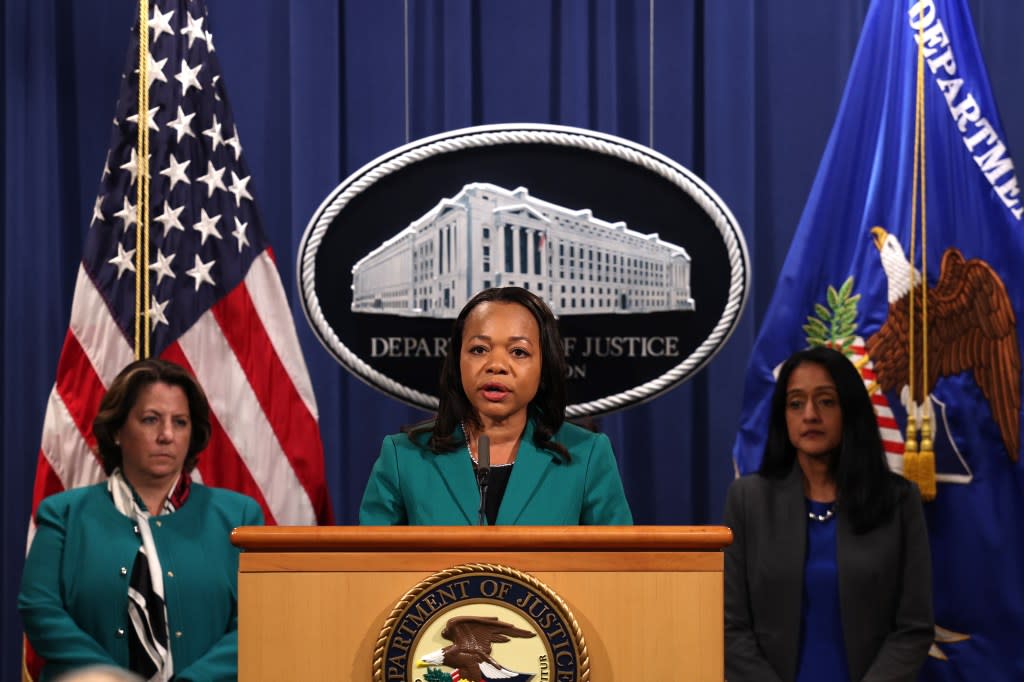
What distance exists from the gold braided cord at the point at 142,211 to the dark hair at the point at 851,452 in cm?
167

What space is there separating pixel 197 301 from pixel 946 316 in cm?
210

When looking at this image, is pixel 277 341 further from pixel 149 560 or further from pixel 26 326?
pixel 26 326

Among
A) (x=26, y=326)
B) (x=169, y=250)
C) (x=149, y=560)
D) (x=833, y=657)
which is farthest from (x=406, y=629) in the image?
(x=26, y=326)

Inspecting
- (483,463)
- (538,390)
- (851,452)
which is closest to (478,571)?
(483,463)

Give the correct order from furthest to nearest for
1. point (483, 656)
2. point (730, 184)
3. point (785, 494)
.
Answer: point (730, 184) → point (785, 494) → point (483, 656)

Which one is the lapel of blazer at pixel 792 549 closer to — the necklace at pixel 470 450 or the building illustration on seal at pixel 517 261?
the building illustration on seal at pixel 517 261

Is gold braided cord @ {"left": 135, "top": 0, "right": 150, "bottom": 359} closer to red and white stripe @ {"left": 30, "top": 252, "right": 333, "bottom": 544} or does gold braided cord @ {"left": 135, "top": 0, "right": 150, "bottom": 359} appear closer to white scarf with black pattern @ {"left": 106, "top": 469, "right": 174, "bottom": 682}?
red and white stripe @ {"left": 30, "top": 252, "right": 333, "bottom": 544}

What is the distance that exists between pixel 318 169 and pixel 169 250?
1.10 m

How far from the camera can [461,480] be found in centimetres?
208

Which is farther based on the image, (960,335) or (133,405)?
(960,335)

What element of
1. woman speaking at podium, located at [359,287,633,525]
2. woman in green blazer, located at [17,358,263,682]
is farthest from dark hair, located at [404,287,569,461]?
woman in green blazer, located at [17,358,263,682]

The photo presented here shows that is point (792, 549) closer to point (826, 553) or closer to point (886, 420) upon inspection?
point (826, 553)

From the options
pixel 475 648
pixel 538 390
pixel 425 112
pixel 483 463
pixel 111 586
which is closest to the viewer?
pixel 475 648

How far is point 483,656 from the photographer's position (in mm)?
1459
